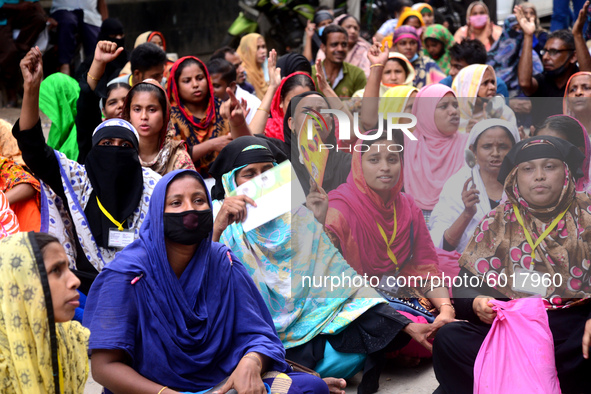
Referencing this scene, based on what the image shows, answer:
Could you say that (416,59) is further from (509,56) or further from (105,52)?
(105,52)

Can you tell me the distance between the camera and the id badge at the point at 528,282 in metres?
2.71

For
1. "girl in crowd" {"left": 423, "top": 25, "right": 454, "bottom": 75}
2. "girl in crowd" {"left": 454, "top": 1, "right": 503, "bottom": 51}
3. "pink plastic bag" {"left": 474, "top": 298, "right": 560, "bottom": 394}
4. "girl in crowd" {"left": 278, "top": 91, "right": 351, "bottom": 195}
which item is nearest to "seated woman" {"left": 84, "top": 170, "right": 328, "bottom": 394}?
"pink plastic bag" {"left": 474, "top": 298, "right": 560, "bottom": 394}

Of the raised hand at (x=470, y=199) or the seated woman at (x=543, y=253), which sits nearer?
the seated woman at (x=543, y=253)

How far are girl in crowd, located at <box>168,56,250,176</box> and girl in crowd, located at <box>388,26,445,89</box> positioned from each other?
2604mm

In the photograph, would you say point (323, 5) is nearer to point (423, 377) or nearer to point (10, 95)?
point (10, 95)

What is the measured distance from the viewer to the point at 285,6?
865 centimetres

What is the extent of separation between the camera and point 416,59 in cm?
686

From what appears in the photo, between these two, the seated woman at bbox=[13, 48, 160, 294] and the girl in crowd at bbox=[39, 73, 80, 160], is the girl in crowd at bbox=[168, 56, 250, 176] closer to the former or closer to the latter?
the girl in crowd at bbox=[39, 73, 80, 160]

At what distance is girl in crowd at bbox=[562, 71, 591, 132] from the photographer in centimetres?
449

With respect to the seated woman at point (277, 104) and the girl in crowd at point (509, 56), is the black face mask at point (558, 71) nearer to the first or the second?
the girl in crowd at point (509, 56)

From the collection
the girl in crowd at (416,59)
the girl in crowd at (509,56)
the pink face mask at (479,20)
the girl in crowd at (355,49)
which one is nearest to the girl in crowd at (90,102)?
the girl in crowd at (416,59)

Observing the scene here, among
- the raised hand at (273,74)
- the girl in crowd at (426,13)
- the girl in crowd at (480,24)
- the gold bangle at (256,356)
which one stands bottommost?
the gold bangle at (256,356)

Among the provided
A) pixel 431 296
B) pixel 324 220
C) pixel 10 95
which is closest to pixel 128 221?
pixel 324 220

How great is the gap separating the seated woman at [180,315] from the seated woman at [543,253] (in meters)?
0.67
